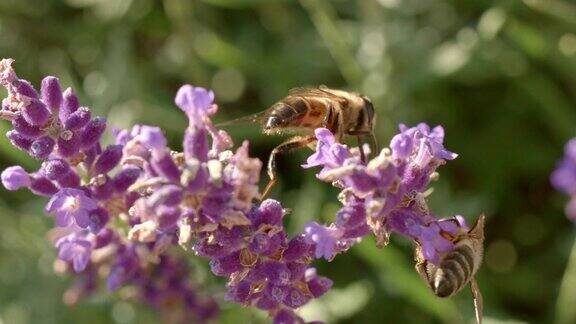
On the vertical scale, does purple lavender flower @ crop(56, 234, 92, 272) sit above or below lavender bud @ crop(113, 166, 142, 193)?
below

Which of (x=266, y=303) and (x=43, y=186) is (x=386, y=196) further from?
(x=43, y=186)

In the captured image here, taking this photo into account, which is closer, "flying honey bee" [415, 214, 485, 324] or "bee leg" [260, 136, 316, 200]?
"flying honey bee" [415, 214, 485, 324]

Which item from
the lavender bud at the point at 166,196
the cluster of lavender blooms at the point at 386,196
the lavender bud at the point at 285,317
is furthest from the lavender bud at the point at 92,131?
the lavender bud at the point at 285,317

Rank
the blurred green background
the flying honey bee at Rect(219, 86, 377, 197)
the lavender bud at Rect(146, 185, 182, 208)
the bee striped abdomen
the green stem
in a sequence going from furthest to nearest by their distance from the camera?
the blurred green background, the green stem, the flying honey bee at Rect(219, 86, 377, 197), the bee striped abdomen, the lavender bud at Rect(146, 185, 182, 208)

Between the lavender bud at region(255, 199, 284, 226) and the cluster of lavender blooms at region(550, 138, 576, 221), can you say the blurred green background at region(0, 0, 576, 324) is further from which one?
the lavender bud at region(255, 199, 284, 226)

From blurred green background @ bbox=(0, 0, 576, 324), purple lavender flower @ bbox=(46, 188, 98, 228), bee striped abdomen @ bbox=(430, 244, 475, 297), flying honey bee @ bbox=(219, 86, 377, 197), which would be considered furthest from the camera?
blurred green background @ bbox=(0, 0, 576, 324)

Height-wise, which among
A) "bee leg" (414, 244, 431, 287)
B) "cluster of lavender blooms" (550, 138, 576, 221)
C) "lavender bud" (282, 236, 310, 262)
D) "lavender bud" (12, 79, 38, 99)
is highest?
"lavender bud" (12, 79, 38, 99)

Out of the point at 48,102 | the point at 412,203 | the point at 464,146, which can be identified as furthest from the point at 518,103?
the point at 48,102

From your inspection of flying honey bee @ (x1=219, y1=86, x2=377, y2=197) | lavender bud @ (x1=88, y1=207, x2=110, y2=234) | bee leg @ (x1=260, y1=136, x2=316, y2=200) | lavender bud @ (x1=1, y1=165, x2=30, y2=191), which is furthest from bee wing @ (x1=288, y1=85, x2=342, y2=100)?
lavender bud @ (x1=1, y1=165, x2=30, y2=191)
